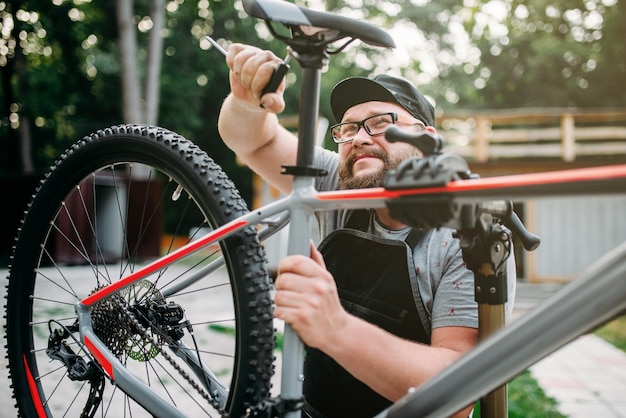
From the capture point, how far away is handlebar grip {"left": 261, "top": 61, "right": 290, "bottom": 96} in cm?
110

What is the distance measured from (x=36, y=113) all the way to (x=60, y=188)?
48.2 feet

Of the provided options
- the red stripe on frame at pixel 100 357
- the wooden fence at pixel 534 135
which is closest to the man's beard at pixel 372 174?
the red stripe on frame at pixel 100 357

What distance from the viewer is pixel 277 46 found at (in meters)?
17.5

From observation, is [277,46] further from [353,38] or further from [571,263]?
[353,38]

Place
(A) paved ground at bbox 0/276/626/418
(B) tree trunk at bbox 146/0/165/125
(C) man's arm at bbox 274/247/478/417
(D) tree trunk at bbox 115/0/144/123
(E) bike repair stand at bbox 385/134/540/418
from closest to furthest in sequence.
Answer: (E) bike repair stand at bbox 385/134/540/418 → (C) man's arm at bbox 274/247/478/417 → (A) paved ground at bbox 0/276/626/418 → (D) tree trunk at bbox 115/0/144/123 → (B) tree trunk at bbox 146/0/165/125

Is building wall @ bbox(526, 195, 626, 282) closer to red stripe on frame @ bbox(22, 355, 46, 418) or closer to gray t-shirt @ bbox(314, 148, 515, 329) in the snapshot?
gray t-shirt @ bbox(314, 148, 515, 329)

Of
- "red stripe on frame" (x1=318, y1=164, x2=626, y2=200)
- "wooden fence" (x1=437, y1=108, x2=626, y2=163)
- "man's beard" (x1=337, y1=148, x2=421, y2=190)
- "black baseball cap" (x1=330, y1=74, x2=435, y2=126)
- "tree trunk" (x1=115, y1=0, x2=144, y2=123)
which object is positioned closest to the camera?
"red stripe on frame" (x1=318, y1=164, x2=626, y2=200)

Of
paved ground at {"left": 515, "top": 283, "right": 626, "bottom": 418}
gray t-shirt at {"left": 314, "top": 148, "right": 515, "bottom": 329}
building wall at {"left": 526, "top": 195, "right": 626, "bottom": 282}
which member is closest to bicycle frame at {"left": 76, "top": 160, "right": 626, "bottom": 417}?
gray t-shirt at {"left": 314, "top": 148, "right": 515, "bottom": 329}

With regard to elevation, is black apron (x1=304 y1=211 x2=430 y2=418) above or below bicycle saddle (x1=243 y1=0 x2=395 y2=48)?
below

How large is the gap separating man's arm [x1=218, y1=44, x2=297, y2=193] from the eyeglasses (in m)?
0.20

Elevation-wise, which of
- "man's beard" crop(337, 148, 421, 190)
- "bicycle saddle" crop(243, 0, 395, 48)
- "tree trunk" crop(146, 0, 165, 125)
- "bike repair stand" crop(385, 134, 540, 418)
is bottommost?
"bike repair stand" crop(385, 134, 540, 418)

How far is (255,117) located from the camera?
1.57 metres

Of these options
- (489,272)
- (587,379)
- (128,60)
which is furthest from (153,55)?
(489,272)

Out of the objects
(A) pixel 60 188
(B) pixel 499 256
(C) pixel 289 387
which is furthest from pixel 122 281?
(B) pixel 499 256
